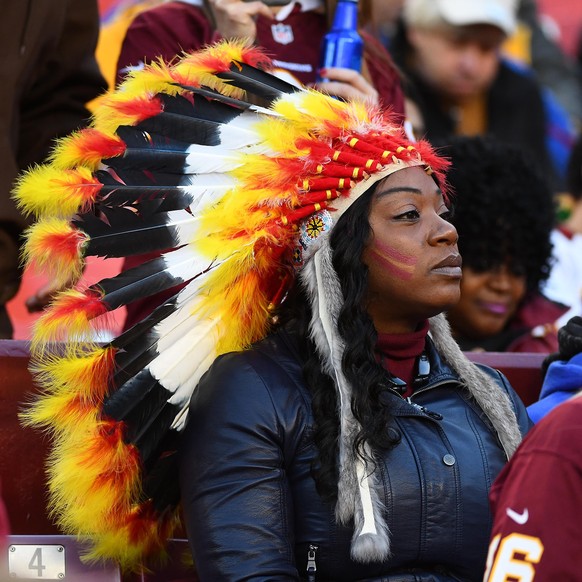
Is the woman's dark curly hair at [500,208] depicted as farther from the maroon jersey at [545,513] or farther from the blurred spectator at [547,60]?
the blurred spectator at [547,60]

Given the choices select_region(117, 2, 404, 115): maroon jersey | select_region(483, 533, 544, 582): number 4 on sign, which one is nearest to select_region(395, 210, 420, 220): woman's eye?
select_region(117, 2, 404, 115): maroon jersey

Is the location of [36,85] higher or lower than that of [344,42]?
lower

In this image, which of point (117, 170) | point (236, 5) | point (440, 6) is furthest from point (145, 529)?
point (440, 6)

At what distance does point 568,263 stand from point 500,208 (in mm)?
862

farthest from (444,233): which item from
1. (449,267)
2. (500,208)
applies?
(500,208)

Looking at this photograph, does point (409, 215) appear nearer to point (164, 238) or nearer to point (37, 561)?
point (164, 238)

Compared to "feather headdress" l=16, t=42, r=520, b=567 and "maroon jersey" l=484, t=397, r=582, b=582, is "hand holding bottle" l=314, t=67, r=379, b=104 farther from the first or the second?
"maroon jersey" l=484, t=397, r=582, b=582

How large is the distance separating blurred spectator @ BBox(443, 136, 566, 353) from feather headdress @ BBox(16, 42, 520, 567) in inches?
53.8

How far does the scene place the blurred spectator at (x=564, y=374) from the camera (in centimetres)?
344

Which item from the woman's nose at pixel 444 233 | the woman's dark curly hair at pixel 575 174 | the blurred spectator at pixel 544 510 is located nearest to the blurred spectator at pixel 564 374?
the woman's nose at pixel 444 233

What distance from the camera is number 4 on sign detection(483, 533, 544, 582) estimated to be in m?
2.23

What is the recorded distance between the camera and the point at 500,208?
478 cm

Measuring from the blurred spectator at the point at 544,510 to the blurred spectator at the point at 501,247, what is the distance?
215 cm

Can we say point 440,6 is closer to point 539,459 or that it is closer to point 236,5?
point 236,5
